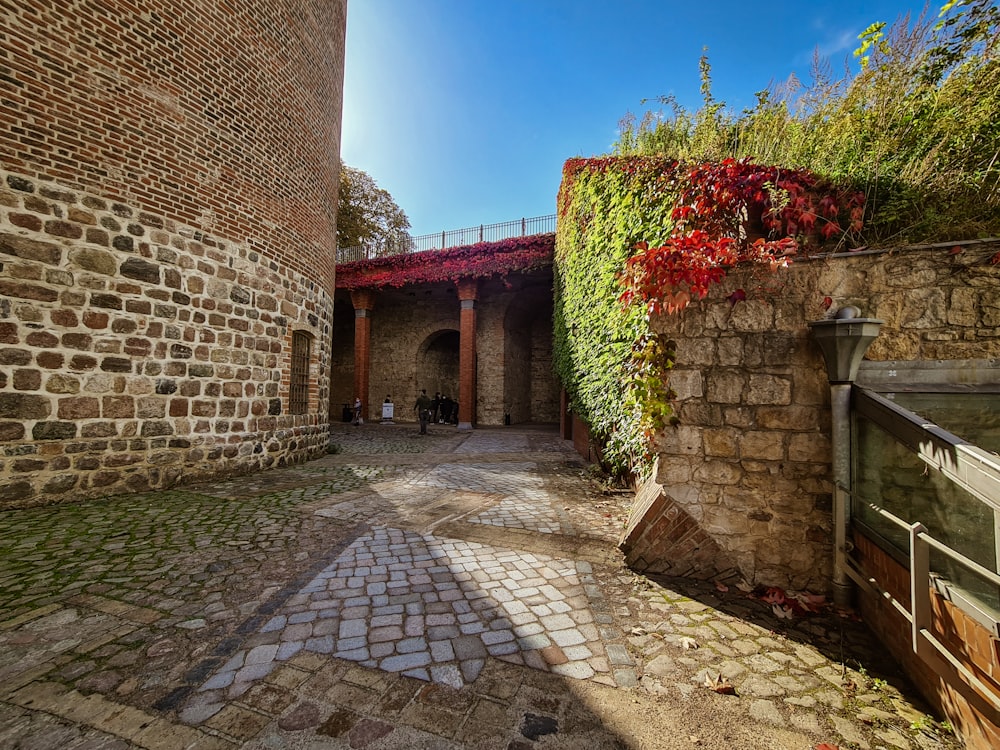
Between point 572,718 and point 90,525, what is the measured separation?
4692 millimetres

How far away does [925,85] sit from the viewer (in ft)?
10.8

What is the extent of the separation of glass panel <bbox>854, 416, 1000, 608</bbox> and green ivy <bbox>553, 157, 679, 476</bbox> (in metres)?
1.21

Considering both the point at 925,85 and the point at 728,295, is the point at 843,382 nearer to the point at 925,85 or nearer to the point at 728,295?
the point at 728,295

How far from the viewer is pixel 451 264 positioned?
1459cm

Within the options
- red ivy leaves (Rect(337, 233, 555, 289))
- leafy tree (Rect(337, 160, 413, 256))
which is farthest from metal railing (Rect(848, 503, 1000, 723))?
leafy tree (Rect(337, 160, 413, 256))

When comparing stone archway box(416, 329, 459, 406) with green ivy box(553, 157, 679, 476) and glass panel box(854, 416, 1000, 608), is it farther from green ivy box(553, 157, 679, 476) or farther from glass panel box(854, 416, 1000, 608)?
glass panel box(854, 416, 1000, 608)

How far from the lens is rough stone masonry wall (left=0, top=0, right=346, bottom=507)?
168 inches

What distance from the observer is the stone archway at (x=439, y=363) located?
1781cm

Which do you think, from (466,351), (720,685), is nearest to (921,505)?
(720,685)

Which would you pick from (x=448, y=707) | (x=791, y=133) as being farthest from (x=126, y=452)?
(x=791, y=133)

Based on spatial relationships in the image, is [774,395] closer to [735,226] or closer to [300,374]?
[735,226]

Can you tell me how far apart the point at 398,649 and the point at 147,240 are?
19.5 ft

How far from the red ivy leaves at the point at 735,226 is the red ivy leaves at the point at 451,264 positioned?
10331 mm

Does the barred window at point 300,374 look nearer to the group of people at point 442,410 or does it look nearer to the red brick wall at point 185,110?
the red brick wall at point 185,110
